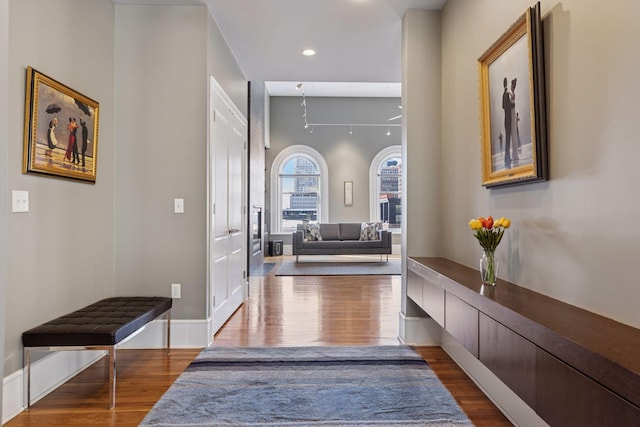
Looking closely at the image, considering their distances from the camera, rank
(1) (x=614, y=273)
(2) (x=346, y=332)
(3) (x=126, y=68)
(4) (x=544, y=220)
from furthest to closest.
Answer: (2) (x=346, y=332), (3) (x=126, y=68), (4) (x=544, y=220), (1) (x=614, y=273)

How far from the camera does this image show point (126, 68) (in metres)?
3.13

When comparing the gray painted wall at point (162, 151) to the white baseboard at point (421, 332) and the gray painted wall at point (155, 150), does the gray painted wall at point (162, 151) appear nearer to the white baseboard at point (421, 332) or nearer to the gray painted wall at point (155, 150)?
the gray painted wall at point (155, 150)

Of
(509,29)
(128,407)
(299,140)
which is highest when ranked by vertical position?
(299,140)

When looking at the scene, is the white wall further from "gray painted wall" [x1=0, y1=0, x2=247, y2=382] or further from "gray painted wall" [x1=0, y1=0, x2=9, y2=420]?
"gray painted wall" [x1=0, y1=0, x2=9, y2=420]

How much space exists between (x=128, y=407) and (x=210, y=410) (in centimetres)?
49

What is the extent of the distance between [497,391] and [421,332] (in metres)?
1.02

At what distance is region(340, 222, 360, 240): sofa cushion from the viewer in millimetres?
8836

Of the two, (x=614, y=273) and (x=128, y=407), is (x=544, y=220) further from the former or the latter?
(x=128, y=407)

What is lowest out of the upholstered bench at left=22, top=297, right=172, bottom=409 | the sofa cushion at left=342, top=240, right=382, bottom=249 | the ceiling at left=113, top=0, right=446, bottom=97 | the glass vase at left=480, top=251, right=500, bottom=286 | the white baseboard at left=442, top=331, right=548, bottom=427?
the white baseboard at left=442, top=331, right=548, bottom=427

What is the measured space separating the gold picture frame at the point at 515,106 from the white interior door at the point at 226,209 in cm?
215

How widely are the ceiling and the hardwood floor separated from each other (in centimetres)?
283

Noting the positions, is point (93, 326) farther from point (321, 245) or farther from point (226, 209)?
point (321, 245)

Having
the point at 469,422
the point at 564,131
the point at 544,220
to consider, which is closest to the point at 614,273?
the point at 544,220

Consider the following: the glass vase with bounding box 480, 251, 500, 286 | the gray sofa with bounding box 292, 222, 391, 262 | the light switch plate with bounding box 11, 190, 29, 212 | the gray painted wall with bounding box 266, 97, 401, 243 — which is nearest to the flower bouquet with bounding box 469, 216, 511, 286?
the glass vase with bounding box 480, 251, 500, 286
